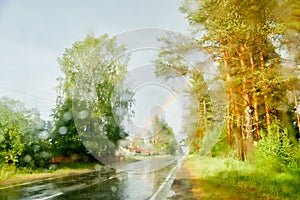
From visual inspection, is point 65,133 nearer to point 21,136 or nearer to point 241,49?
point 21,136

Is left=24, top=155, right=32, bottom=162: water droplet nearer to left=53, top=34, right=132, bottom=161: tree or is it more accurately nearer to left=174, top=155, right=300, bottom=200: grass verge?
left=53, top=34, right=132, bottom=161: tree

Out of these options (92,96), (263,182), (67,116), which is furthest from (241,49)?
(92,96)

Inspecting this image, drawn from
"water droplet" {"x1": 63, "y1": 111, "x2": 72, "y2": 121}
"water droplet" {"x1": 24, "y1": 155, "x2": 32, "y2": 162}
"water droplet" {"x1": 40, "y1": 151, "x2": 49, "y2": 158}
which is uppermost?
"water droplet" {"x1": 63, "y1": 111, "x2": 72, "y2": 121}

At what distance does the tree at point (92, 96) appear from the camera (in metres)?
29.6

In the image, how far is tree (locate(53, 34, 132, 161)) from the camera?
97.2ft

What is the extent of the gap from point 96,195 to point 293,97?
18.9 metres

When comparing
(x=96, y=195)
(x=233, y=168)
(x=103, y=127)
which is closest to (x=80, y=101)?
(x=103, y=127)

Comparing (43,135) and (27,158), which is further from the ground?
(43,135)

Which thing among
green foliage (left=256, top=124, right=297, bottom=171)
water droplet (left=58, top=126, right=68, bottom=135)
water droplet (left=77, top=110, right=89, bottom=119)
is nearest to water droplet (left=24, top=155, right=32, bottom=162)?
water droplet (left=58, top=126, right=68, bottom=135)

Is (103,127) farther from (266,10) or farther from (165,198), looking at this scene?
(266,10)

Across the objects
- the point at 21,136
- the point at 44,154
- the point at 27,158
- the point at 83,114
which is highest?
the point at 83,114

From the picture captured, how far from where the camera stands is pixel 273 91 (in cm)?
1698

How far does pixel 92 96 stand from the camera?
34375mm

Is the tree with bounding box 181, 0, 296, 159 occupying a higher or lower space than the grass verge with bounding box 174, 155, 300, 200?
higher
